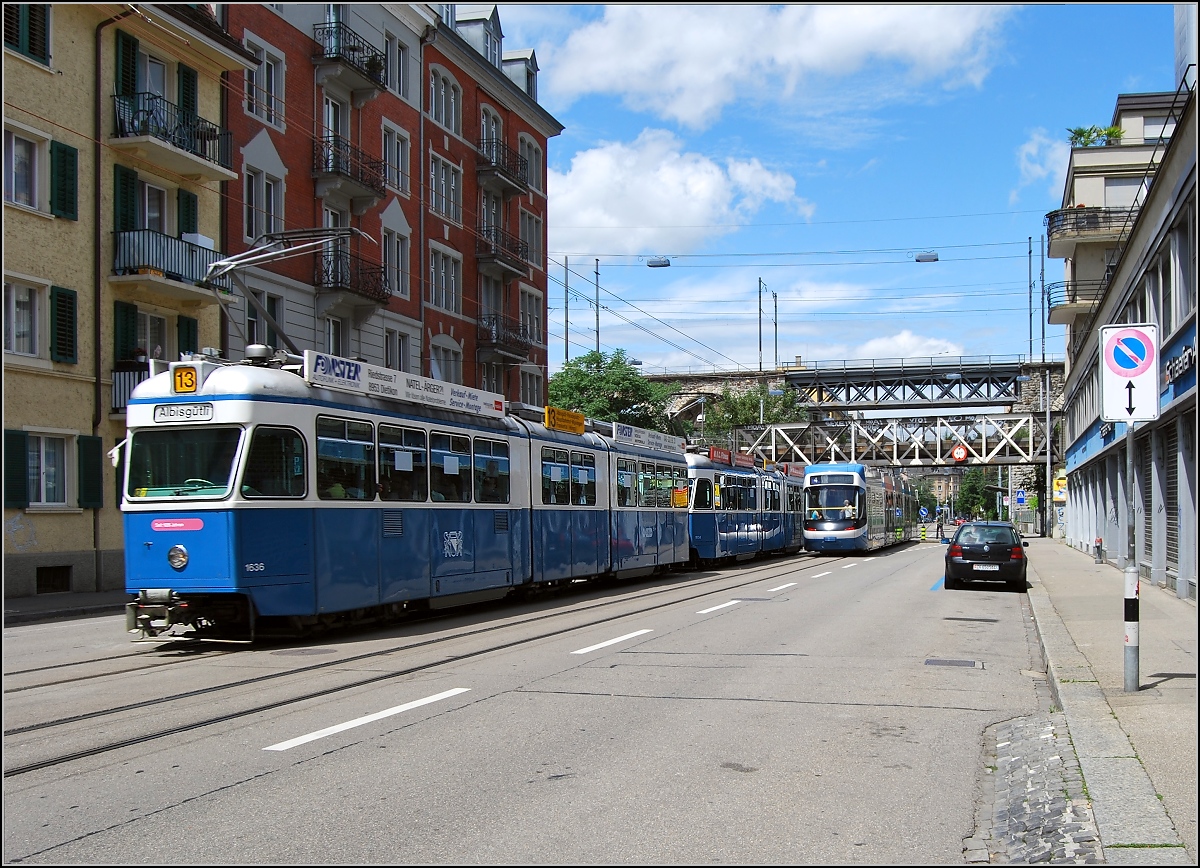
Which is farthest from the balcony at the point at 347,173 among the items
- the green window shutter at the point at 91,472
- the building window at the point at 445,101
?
the green window shutter at the point at 91,472

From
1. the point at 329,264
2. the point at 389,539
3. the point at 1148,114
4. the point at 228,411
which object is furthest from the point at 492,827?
the point at 1148,114

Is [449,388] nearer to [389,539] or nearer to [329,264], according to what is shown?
[389,539]

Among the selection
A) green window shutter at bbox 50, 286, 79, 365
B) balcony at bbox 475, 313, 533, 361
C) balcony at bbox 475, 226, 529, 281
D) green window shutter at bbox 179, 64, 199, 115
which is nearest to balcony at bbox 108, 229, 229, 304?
green window shutter at bbox 50, 286, 79, 365

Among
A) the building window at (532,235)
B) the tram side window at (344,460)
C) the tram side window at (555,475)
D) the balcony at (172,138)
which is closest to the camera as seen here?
the tram side window at (344,460)

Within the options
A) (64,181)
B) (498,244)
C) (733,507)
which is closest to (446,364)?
(498,244)

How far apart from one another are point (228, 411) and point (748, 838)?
9051 millimetres

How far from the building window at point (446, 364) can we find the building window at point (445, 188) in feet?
16.3

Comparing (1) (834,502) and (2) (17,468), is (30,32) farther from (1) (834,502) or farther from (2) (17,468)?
(1) (834,502)

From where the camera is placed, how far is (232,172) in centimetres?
2895

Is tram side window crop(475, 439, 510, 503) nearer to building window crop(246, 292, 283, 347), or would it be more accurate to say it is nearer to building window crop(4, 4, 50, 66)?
building window crop(246, 292, 283, 347)

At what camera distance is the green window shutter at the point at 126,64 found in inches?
1030

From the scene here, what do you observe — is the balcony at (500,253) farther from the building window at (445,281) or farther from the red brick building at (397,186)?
the building window at (445,281)

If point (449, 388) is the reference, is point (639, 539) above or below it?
below

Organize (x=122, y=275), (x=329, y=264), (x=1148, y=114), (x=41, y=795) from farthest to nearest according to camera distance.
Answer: (x=1148, y=114)
(x=329, y=264)
(x=122, y=275)
(x=41, y=795)
